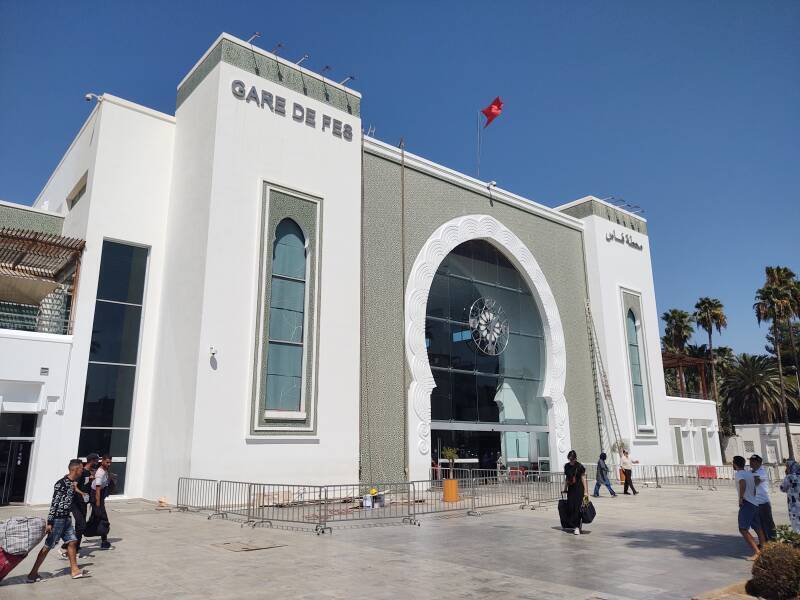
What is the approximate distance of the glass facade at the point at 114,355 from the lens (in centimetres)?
1744

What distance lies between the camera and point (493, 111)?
86.6 ft

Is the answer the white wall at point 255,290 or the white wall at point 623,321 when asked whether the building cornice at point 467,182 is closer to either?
the white wall at point 255,290

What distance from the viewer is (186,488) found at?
15578 mm

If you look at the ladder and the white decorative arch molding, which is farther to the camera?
the ladder

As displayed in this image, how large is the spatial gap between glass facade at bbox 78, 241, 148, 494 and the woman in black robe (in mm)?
12794

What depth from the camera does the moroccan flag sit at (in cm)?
2634

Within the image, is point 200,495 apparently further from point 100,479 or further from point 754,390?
point 754,390

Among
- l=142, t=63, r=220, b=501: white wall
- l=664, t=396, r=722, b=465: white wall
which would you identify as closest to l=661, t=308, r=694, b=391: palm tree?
l=664, t=396, r=722, b=465: white wall

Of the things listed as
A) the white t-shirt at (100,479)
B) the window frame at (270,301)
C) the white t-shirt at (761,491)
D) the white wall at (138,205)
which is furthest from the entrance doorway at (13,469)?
the white t-shirt at (761,491)

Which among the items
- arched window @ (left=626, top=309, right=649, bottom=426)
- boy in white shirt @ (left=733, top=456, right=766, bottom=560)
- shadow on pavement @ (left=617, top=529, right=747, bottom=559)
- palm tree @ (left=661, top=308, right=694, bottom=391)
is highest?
palm tree @ (left=661, top=308, right=694, bottom=391)

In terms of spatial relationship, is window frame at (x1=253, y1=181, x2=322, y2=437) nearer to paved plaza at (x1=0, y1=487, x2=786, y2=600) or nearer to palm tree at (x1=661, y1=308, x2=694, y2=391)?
paved plaza at (x1=0, y1=487, x2=786, y2=600)

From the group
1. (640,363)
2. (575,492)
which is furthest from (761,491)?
(640,363)

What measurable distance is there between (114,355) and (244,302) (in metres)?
4.59

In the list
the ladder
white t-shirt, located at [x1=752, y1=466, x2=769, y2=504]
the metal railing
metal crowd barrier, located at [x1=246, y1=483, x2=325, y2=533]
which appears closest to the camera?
white t-shirt, located at [x1=752, y1=466, x2=769, y2=504]
